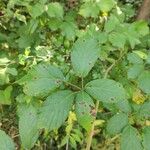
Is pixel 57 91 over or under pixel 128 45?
over

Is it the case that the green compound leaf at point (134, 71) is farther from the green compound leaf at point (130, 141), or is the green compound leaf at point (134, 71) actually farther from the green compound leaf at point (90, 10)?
the green compound leaf at point (90, 10)

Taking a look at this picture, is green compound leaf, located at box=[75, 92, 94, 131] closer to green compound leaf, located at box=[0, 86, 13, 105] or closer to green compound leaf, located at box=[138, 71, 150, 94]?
green compound leaf, located at box=[138, 71, 150, 94]

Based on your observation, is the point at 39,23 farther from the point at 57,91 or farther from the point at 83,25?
the point at 57,91

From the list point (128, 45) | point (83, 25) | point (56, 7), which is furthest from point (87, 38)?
point (83, 25)

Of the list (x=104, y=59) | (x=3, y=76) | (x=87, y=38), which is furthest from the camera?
(x=104, y=59)

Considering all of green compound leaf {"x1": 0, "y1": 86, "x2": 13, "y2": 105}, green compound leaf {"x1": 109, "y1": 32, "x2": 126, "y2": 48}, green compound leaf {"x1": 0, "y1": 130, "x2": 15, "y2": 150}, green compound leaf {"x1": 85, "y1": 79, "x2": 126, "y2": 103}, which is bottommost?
green compound leaf {"x1": 0, "y1": 86, "x2": 13, "y2": 105}

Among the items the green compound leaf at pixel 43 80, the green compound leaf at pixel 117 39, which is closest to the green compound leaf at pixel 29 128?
the green compound leaf at pixel 43 80

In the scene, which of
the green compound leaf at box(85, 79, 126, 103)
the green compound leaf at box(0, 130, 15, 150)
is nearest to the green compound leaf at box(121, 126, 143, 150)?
the green compound leaf at box(85, 79, 126, 103)
